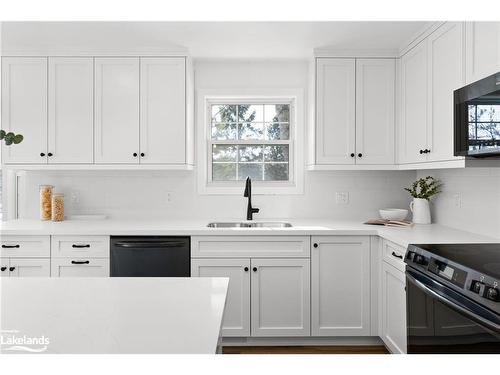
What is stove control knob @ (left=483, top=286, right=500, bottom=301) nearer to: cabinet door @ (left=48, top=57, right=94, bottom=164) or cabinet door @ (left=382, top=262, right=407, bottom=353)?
cabinet door @ (left=382, top=262, right=407, bottom=353)

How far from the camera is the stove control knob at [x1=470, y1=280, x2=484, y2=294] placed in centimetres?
138

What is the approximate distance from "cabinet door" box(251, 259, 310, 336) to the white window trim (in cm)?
85

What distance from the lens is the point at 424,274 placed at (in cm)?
180

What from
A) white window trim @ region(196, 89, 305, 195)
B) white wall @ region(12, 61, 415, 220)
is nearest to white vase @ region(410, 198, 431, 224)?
white wall @ region(12, 61, 415, 220)

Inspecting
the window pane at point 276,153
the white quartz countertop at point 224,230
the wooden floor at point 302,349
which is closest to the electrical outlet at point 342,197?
the white quartz countertop at point 224,230

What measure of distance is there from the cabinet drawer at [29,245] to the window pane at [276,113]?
6.61ft

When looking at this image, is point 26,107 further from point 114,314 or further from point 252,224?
point 114,314

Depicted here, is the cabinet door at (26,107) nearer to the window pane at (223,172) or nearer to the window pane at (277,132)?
the window pane at (223,172)

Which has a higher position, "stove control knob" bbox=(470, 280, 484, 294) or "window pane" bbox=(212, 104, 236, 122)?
"window pane" bbox=(212, 104, 236, 122)

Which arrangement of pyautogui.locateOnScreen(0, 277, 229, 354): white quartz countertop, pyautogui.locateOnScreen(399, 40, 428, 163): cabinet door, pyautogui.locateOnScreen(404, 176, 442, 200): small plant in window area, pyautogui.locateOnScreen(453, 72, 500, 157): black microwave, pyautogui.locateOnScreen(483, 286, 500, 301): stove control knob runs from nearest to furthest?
pyautogui.locateOnScreen(0, 277, 229, 354): white quartz countertop, pyautogui.locateOnScreen(483, 286, 500, 301): stove control knob, pyautogui.locateOnScreen(453, 72, 500, 157): black microwave, pyautogui.locateOnScreen(399, 40, 428, 163): cabinet door, pyautogui.locateOnScreen(404, 176, 442, 200): small plant in window area

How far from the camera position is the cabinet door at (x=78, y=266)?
2695 mm

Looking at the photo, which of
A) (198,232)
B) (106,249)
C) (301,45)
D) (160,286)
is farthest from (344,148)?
(160,286)

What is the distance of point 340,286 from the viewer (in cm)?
272
